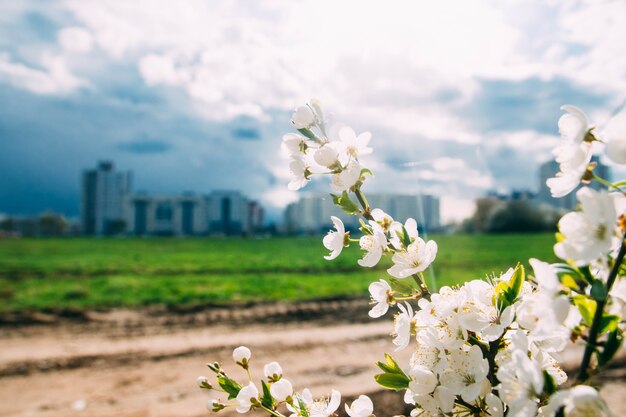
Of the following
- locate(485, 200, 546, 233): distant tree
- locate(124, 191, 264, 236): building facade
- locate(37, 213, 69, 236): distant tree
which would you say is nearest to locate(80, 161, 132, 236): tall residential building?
locate(124, 191, 264, 236): building facade

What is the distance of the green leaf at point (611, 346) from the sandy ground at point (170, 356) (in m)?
4.65

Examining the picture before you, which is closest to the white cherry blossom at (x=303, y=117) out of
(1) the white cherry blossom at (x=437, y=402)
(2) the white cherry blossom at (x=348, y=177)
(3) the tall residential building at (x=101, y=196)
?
(2) the white cherry blossom at (x=348, y=177)

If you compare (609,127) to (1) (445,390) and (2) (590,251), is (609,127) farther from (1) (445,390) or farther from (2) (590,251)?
(1) (445,390)

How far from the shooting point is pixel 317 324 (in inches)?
390

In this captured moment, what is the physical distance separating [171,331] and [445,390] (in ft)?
30.1

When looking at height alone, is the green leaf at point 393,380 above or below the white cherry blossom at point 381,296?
below

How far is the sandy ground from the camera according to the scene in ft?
19.2

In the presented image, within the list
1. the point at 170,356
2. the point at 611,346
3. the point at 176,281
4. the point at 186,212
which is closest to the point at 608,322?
the point at 611,346

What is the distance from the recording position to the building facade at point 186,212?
370 ft

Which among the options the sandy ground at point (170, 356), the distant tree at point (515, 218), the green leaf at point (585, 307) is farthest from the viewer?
the distant tree at point (515, 218)

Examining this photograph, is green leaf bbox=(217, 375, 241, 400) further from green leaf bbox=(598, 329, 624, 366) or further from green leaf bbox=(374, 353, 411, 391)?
green leaf bbox=(598, 329, 624, 366)

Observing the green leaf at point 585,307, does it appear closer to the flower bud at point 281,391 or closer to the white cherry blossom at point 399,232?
the white cherry blossom at point 399,232

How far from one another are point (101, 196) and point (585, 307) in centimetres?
13699

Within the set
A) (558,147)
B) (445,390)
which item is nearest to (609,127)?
(558,147)
